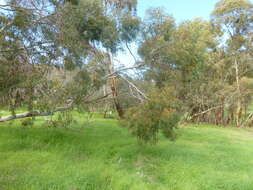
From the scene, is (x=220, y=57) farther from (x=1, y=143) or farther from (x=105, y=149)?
(x=1, y=143)

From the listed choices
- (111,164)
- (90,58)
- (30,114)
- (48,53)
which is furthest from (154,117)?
(30,114)

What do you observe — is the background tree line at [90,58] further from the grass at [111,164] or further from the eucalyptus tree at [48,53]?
the grass at [111,164]

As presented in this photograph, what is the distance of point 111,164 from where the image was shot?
492 centimetres

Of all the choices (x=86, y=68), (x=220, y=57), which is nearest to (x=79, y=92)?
(x=86, y=68)

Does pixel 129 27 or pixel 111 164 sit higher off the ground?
pixel 129 27

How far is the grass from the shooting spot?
3.92 meters

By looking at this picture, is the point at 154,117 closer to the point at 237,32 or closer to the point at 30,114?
the point at 30,114

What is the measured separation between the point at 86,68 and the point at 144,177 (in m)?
3.69

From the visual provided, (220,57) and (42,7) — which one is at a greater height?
(220,57)

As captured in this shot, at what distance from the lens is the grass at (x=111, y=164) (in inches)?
154

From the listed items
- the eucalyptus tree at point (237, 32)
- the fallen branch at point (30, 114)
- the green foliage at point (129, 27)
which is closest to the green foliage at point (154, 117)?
the fallen branch at point (30, 114)

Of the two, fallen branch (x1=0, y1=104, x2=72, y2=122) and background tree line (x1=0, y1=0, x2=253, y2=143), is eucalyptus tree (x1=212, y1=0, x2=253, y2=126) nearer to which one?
background tree line (x1=0, y1=0, x2=253, y2=143)

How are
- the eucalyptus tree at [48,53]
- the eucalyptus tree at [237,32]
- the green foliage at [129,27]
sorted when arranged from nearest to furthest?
the eucalyptus tree at [48,53], the green foliage at [129,27], the eucalyptus tree at [237,32]

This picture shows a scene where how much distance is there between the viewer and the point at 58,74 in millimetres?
5969
